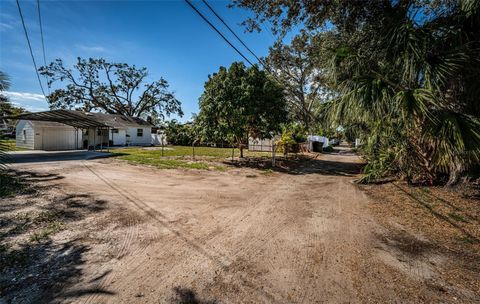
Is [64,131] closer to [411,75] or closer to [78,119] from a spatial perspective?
[78,119]

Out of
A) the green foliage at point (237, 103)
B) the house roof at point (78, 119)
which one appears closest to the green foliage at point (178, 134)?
the house roof at point (78, 119)

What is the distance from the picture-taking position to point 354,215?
5211 mm

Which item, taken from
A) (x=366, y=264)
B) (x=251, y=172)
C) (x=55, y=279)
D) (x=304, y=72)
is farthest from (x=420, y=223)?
(x=304, y=72)

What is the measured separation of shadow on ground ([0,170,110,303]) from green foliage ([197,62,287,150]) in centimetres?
754

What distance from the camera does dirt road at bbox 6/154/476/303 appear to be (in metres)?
2.54

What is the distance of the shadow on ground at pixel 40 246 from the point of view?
8.30 feet

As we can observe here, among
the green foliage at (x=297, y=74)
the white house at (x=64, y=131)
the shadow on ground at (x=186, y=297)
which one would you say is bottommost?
the shadow on ground at (x=186, y=297)

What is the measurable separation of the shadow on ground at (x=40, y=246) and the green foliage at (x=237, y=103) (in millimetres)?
7535

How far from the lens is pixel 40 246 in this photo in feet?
11.4

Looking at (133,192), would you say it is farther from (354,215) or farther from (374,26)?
(374,26)

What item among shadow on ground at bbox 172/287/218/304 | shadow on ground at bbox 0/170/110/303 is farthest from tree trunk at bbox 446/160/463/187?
shadow on ground at bbox 0/170/110/303

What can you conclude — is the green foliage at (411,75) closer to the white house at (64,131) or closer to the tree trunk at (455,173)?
the tree trunk at (455,173)

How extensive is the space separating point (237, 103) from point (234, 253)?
951 centimetres

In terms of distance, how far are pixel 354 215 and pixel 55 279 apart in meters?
5.35
